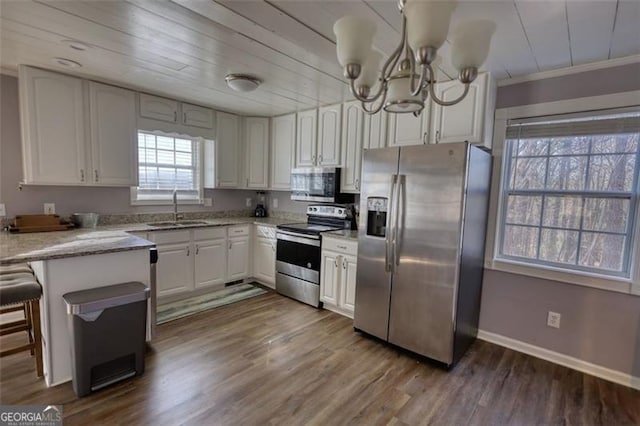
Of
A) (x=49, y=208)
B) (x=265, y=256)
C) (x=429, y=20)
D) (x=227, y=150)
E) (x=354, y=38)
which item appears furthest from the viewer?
(x=227, y=150)

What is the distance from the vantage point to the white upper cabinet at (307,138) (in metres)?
3.79

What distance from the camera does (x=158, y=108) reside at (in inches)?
135

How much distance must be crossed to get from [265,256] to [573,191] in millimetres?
3222

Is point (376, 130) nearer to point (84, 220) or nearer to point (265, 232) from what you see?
point (265, 232)

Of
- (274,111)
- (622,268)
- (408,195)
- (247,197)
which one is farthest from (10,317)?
(622,268)

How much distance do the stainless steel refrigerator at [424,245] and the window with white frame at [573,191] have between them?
0.30m

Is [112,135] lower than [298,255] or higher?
higher

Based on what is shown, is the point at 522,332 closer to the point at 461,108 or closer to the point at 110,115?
the point at 461,108

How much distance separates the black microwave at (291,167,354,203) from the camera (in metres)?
3.55

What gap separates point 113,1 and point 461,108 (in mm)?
2473

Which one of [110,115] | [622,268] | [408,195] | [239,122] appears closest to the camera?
[622,268]

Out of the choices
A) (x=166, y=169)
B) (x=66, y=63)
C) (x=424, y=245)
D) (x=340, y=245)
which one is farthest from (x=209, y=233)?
(x=424, y=245)

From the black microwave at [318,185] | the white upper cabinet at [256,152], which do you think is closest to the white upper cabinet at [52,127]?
the white upper cabinet at [256,152]

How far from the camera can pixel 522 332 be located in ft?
8.80
